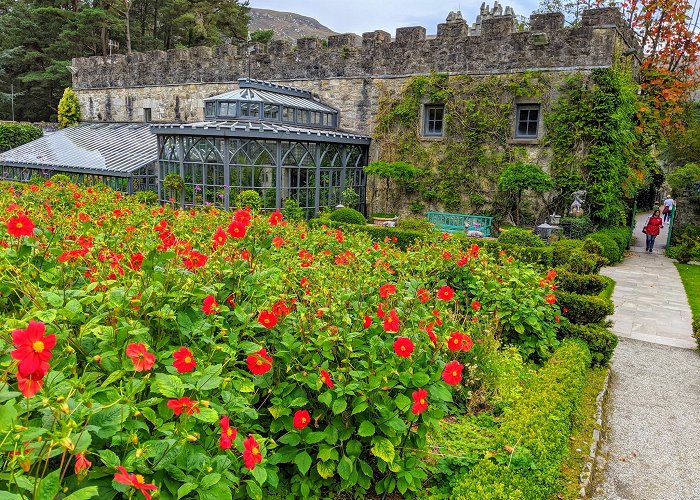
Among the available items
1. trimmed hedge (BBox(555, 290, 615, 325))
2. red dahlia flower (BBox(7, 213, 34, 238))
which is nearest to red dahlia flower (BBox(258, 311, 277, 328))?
red dahlia flower (BBox(7, 213, 34, 238))

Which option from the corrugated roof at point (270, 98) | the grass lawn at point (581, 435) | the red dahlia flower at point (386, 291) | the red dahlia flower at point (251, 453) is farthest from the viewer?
the corrugated roof at point (270, 98)

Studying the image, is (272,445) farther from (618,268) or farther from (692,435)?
(618,268)

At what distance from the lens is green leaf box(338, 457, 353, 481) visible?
3.09 meters

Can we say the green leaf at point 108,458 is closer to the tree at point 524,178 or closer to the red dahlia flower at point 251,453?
the red dahlia flower at point 251,453

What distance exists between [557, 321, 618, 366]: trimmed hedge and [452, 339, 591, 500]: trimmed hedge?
141cm

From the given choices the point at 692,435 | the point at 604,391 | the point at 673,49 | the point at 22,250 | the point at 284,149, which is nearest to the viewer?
the point at 22,250

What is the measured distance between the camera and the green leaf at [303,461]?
304 centimetres

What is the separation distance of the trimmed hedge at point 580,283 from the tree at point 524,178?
24.2ft

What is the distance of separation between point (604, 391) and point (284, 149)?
1081 centimetres

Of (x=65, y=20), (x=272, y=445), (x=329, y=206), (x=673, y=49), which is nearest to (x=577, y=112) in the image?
(x=673, y=49)

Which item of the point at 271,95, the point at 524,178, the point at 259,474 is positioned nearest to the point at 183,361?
the point at 259,474

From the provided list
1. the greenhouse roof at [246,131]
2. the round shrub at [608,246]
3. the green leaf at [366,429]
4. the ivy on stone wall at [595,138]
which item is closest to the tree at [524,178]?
the ivy on stone wall at [595,138]

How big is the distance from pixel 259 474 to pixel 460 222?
544 inches

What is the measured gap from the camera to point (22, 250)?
3.39 metres
